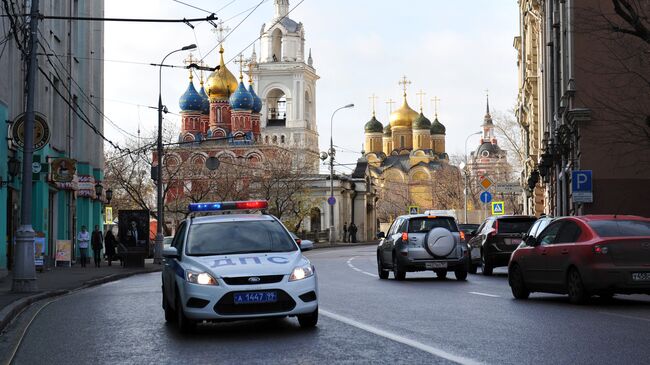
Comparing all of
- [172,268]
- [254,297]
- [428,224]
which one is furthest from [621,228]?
[428,224]

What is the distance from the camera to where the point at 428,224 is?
27.6 m

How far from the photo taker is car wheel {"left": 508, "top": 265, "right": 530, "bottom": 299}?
19.1 metres

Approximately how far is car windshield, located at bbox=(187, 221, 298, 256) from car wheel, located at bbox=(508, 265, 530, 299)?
19.7 ft

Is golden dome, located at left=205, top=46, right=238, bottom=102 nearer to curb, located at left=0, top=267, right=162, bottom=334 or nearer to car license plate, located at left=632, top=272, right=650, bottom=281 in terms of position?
curb, located at left=0, top=267, right=162, bottom=334

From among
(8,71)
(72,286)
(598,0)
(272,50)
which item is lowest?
(72,286)

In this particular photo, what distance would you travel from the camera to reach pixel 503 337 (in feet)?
39.5

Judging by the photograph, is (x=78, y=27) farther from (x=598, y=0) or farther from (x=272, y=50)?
(x=272, y=50)

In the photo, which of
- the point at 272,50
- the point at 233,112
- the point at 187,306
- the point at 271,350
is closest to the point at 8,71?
the point at 187,306

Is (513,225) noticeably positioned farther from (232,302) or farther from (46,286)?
(232,302)

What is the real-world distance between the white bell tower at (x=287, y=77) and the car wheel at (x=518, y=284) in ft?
415

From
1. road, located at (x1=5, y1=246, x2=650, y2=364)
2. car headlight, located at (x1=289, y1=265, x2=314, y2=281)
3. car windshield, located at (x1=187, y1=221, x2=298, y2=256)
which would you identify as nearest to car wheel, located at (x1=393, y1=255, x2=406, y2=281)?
road, located at (x1=5, y1=246, x2=650, y2=364)

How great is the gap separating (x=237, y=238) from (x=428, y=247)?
12906 millimetres

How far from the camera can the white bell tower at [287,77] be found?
148 metres

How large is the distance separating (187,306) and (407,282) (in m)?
13.1
